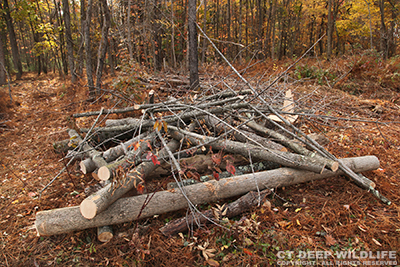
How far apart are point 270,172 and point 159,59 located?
10.5 metres

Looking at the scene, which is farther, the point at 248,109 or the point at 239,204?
the point at 248,109

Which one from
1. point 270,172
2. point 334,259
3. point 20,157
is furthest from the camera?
point 20,157

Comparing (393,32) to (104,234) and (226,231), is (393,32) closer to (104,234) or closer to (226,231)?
(226,231)

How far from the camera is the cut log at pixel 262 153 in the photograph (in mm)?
3084

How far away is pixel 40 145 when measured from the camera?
496 centimetres

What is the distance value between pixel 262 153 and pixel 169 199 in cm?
162

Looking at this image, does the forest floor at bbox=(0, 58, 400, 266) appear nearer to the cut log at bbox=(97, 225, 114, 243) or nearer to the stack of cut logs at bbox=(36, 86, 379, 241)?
the cut log at bbox=(97, 225, 114, 243)

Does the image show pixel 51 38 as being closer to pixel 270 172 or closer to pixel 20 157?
pixel 20 157

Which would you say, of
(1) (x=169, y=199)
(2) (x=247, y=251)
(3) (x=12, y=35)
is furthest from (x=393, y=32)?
(3) (x=12, y=35)

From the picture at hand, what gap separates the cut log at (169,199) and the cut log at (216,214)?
0.15m

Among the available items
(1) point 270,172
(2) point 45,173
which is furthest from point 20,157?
(1) point 270,172

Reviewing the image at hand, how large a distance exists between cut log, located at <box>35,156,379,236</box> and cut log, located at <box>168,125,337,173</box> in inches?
6.8

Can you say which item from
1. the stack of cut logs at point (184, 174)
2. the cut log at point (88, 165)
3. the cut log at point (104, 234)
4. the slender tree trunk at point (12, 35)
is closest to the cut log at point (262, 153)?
the stack of cut logs at point (184, 174)

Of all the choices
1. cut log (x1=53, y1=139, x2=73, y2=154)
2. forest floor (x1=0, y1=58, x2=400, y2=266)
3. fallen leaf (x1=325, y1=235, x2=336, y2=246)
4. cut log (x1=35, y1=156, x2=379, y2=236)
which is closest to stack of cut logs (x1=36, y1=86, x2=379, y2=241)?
cut log (x1=35, y1=156, x2=379, y2=236)
